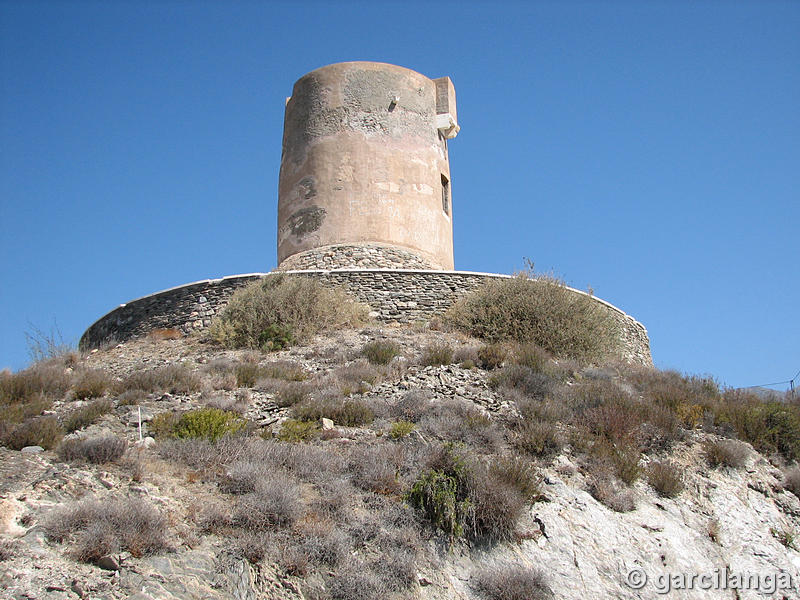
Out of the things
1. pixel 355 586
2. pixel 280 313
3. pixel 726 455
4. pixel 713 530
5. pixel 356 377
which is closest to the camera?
pixel 355 586

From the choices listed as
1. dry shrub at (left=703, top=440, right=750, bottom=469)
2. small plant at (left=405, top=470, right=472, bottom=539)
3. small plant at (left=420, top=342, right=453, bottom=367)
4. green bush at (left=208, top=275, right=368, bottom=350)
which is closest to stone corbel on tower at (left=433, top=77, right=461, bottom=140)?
green bush at (left=208, top=275, right=368, bottom=350)

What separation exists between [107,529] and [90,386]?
16.4 ft

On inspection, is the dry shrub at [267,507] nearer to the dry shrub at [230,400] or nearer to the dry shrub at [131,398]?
the dry shrub at [230,400]

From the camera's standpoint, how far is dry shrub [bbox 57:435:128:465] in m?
6.45

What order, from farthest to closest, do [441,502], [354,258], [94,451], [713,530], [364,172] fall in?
[364,172], [354,258], [713,530], [94,451], [441,502]

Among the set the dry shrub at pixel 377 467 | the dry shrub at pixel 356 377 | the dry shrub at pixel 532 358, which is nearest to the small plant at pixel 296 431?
the dry shrub at pixel 377 467

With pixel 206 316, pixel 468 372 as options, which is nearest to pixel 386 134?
pixel 206 316

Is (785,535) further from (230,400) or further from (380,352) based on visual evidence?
(230,400)

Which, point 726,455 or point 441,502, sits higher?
point 726,455

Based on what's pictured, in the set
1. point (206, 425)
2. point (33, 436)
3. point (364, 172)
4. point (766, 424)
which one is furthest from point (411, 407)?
point (364, 172)

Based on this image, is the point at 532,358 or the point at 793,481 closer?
the point at 793,481

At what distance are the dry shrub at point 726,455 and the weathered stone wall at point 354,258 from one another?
334 inches

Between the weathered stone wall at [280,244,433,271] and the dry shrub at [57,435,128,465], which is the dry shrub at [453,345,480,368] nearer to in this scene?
the weathered stone wall at [280,244,433,271]

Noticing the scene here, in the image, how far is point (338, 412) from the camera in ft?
27.2
